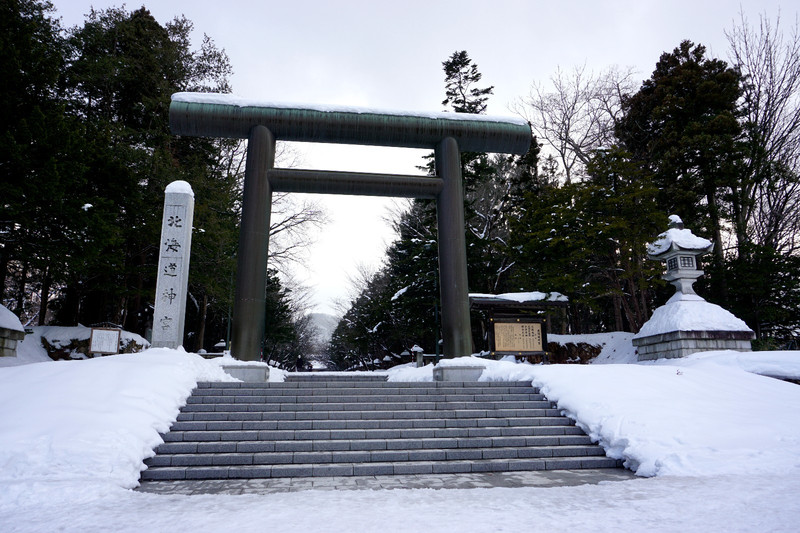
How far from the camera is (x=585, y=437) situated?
23.7ft

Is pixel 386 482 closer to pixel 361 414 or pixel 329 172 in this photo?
pixel 361 414

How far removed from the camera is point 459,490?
16.4 ft

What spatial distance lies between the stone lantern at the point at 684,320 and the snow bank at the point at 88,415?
12125mm

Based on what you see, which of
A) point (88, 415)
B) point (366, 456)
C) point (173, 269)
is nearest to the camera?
point (88, 415)

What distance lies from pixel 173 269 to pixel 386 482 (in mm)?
7634

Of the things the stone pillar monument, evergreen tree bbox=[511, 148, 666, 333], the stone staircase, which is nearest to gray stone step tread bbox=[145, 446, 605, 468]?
the stone staircase

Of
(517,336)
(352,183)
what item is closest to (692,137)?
(517,336)

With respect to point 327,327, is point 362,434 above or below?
below

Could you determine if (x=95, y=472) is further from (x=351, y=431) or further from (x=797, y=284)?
(x=797, y=284)

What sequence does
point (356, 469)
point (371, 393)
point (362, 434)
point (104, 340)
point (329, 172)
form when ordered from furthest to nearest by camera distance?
point (104, 340), point (329, 172), point (371, 393), point (362, 434), point (356, 469)

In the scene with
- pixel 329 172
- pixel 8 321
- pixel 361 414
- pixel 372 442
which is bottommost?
pixel 372 442

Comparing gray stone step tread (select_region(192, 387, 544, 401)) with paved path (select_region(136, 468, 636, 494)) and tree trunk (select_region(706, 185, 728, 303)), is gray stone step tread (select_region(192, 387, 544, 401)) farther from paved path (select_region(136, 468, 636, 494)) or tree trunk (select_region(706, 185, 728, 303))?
tree trunk (select_region(706, 185, 728, 303))

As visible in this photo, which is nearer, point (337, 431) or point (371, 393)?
point (337, 431)

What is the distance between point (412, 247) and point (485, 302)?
8.15m
